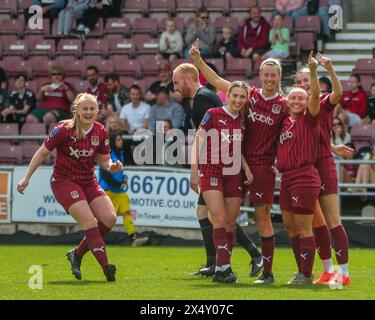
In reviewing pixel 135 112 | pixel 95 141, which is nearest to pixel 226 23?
pixel 135 112

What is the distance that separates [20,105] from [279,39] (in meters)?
4.60

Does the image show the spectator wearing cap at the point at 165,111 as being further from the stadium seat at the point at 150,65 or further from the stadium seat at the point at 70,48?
the stadium seat at the point at 70,48

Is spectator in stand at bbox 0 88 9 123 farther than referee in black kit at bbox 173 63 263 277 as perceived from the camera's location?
Yes

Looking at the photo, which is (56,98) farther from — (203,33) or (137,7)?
(137,7)

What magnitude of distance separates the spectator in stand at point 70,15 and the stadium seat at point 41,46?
305mm

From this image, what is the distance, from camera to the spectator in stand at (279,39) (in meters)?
20.0

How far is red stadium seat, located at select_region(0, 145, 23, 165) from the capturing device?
62.4ft

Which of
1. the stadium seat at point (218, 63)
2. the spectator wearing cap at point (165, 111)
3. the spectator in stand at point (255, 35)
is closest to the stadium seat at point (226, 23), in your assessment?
the spectator in stand at point (255, 35)

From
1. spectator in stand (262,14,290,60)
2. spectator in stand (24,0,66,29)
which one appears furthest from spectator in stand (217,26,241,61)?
spectator in stand (24,0,66,29)

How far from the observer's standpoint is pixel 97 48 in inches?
867

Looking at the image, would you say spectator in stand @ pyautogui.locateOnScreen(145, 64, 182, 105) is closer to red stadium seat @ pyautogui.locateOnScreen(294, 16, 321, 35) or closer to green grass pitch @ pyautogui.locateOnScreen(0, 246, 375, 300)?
red stadium seat @ pyautogui.locateOnScreen(294, 16, 321, 35)

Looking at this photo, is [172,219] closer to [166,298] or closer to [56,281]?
[56,281]

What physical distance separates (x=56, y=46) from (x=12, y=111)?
2.78m

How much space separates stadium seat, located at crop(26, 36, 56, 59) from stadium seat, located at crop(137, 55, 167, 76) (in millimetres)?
1966
